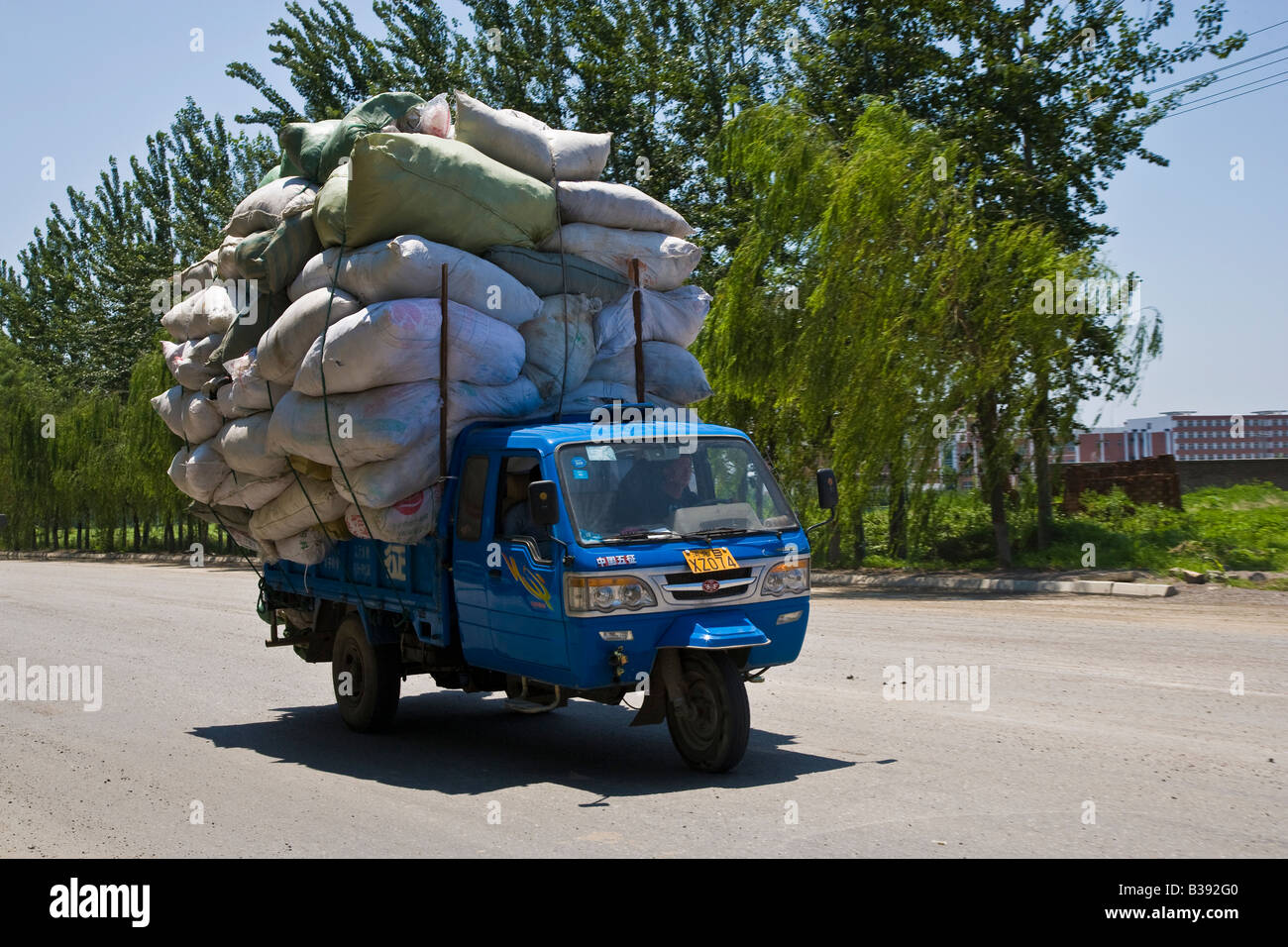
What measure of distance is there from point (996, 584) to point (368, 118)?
16.3 meters

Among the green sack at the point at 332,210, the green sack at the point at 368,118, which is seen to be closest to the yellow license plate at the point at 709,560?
the green sack at the point at 332,210

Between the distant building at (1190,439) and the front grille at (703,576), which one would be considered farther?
the distant building at (1190,439)

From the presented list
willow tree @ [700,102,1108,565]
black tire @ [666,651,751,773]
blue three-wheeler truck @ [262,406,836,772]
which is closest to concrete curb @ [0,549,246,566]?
willow tree @ [700,102,1108,565]

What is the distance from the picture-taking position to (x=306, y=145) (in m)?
10.6

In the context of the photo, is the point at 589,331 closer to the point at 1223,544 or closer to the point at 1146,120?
the point at 1223,544

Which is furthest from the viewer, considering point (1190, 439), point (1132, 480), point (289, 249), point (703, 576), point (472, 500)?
point (1190, 439)

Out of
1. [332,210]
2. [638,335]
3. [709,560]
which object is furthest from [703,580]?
[332,210]

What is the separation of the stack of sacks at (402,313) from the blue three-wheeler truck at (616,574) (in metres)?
0.53

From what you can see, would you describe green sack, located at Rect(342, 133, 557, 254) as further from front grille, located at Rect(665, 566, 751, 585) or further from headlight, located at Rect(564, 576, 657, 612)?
front grille, located at Rect(665, 566, 751, 585)

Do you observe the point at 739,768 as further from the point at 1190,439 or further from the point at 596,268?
the point at 1190,439

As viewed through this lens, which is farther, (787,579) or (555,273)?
(555,273)

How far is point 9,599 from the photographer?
87.4 feet

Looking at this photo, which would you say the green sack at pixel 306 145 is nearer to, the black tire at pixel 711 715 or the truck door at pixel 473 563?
the truck door at pixel 473 563

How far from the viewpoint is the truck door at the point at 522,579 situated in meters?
7.71
